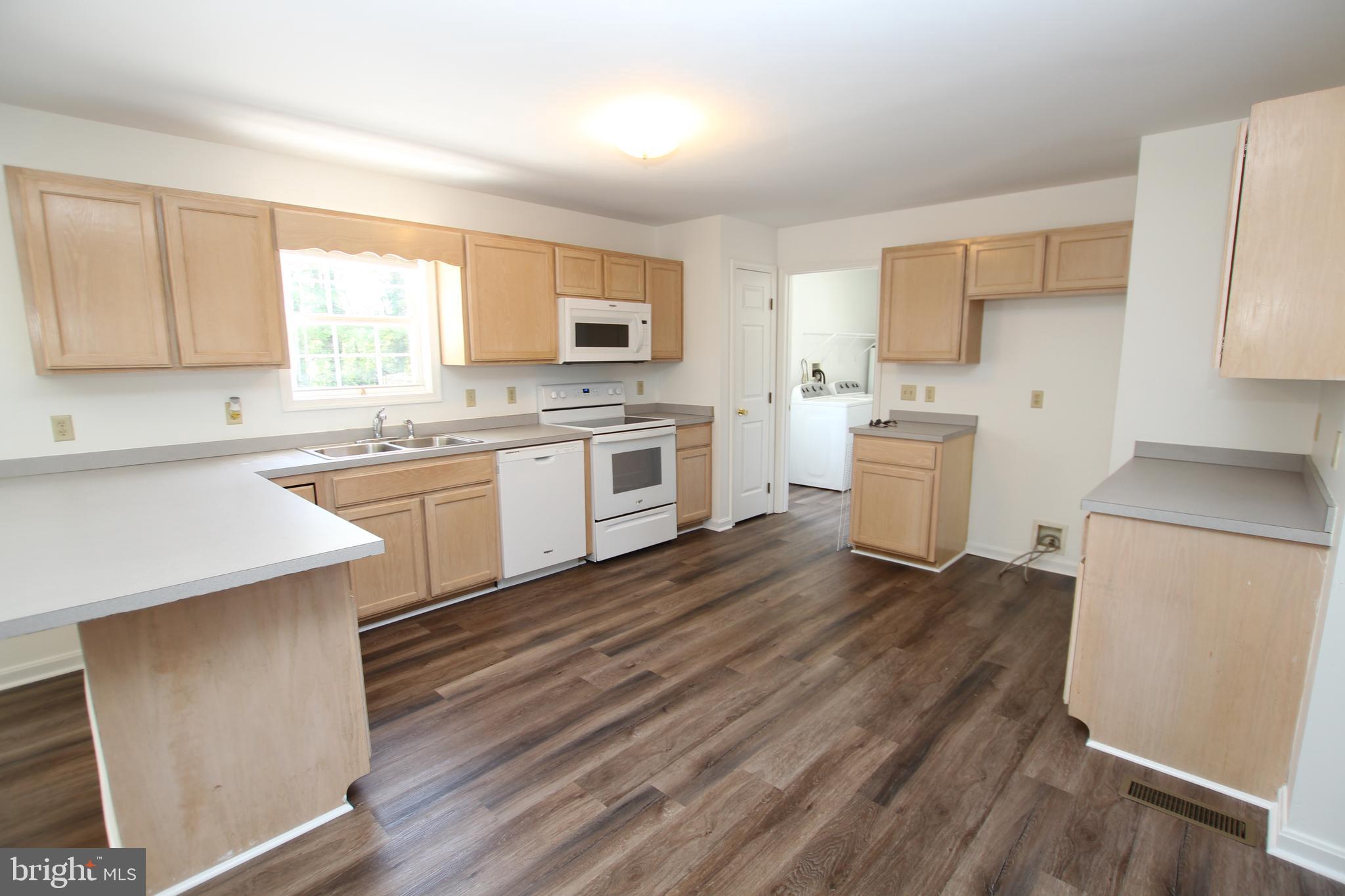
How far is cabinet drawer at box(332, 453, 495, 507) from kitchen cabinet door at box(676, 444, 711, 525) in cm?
153

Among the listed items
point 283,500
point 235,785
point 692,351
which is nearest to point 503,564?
point 283,500

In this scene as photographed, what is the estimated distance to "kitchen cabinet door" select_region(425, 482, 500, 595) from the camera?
322cm

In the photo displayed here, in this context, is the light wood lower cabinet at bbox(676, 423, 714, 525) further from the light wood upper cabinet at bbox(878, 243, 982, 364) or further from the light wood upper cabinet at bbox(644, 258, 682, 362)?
the light wood upper cabinet at bbox(878, 243, 982, 364)

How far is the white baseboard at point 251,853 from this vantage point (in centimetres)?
157

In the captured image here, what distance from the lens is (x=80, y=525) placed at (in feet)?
→ 5.68

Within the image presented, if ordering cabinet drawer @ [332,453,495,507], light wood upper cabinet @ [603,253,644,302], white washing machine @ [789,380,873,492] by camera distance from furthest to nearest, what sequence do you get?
1. white washing machine @ [789,380,873,492]
2. light wood upper cabinet @ [603,253,644,302]
3. cabinet drawer @ [332,453,495,507]

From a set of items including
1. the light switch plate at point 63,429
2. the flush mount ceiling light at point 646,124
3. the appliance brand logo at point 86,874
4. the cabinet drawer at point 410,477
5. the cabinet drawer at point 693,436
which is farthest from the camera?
the cabinet drawer at point 693,436

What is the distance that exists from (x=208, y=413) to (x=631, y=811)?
8.95 feet

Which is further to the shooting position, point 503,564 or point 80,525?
point 503,564

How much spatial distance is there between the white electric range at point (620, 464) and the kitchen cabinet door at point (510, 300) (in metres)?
0.48

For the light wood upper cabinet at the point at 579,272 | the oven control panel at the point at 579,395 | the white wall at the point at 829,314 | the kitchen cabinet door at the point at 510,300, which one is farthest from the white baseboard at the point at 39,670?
the white wall at the point at 829,314

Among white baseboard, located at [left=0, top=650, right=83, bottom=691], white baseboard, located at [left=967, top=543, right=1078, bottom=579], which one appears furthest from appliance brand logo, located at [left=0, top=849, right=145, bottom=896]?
white baseboard, located at [left=967, top=543, right=1078, bottom=579]

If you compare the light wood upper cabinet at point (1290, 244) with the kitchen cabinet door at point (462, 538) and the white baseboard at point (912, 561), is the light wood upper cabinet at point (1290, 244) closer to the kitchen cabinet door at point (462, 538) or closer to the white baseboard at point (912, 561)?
the white baseboard at point (912, 561)

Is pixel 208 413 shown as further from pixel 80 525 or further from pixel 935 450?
pixel 935 450
